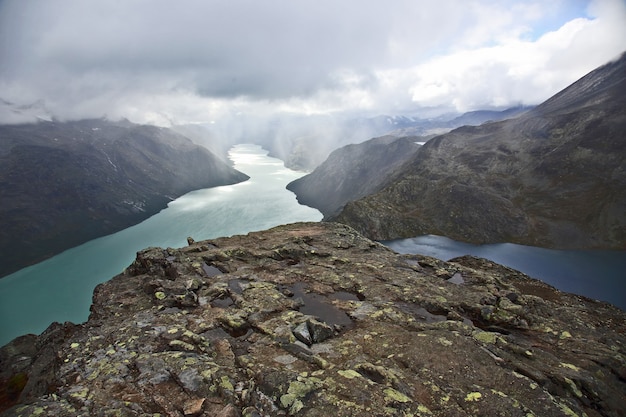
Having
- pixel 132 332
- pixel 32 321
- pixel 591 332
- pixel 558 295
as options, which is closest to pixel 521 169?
pixel 558 295

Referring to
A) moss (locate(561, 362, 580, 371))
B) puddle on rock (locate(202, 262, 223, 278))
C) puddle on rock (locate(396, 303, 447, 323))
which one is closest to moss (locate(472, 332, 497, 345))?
puddle on rock (locate(396, 303, 447, 323))

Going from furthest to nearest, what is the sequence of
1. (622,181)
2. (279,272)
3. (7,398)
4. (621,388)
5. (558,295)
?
(622,181) < (558,295) < (279,272) < (7,398) < (621,388)

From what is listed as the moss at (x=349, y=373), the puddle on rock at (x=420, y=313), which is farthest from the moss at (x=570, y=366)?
the moss at (x=349, y=373)

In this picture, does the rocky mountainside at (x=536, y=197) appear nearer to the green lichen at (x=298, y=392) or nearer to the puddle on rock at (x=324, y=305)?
the puddle on rock at (x=324, y=305)

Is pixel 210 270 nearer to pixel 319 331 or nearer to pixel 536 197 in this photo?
pixel 319 331

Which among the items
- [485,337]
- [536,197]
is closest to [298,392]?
[485,337]

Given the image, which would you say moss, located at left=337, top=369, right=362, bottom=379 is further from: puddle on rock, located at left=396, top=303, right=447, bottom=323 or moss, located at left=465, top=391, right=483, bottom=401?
puddle on rock, located at left=396, top=303, right=447, bottom=323

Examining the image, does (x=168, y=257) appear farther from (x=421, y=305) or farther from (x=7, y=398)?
(x=421, y=305)

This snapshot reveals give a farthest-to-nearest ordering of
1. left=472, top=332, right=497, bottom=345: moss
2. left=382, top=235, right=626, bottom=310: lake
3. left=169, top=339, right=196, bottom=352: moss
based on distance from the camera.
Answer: left=382, top=235, right=626, bottom=310: lake → left=472, top=332, right=497, bottom=345: moss → left=169, top=339, right=196, bottom=352: moss
